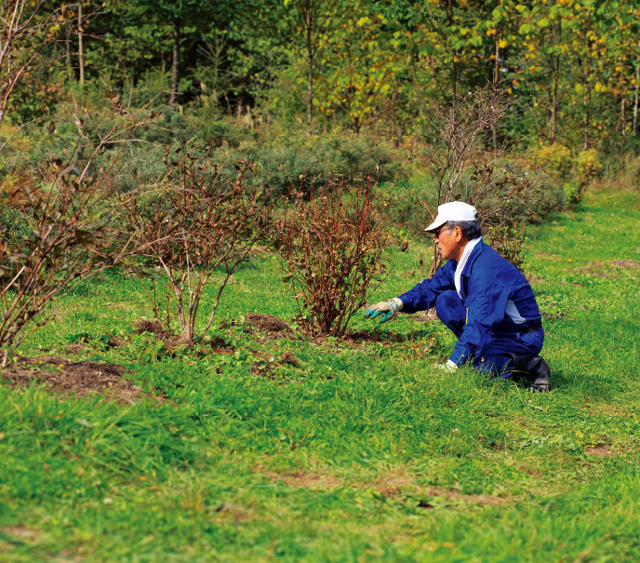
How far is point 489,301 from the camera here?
205 inches

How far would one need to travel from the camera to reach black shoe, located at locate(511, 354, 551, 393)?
5.53 metres

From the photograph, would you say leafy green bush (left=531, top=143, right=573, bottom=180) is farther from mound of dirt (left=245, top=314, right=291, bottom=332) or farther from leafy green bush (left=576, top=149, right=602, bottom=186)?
mound of dirt (left=245, top=314, right=291, bottom=332)

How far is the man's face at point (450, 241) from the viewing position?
5.43 meters

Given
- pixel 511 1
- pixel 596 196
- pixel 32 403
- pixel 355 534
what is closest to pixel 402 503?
pixel 355 534

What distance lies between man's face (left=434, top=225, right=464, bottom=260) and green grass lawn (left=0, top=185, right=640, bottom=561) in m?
0.84

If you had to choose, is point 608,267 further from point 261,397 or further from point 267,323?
point 261,397

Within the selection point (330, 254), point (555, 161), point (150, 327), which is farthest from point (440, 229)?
point (555, 161)

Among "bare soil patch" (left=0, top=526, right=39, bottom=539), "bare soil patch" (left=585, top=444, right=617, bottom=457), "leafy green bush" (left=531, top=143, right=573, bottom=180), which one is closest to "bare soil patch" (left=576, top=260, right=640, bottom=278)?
"bare soil patch" (left=585, top=444, right=617, bottom=457)

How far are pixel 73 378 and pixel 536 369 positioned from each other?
11.6ft

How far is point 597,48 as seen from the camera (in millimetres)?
24312

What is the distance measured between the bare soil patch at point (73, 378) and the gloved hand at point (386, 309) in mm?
2166

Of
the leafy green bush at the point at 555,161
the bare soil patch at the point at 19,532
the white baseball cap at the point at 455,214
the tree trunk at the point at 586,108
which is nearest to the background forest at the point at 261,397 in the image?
the bare soil patch at the point at 19,532

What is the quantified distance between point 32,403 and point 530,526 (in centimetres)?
242

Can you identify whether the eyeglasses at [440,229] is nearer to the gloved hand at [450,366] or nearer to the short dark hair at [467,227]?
the short dark hair at [467,227]
